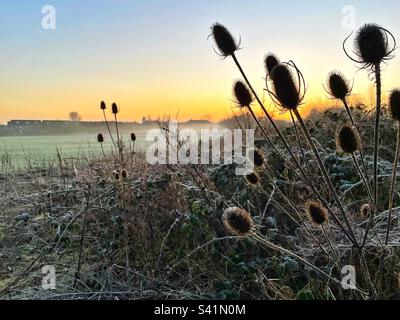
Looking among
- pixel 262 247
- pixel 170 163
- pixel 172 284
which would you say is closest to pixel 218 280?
pixel 172 284

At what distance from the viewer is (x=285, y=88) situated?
Answer: 1.21 m

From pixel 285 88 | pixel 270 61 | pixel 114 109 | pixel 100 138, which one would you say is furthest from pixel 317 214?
pixel 100 138

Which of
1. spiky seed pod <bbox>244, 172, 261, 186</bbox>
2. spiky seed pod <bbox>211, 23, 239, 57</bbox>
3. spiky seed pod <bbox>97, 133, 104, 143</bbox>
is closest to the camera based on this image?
spiky seed pod <bbox>211, 23, 239, 57</bbox>

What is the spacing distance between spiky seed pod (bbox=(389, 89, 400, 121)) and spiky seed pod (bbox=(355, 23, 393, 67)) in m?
0.14

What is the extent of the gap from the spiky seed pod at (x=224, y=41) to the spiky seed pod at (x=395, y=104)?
1.78 feet

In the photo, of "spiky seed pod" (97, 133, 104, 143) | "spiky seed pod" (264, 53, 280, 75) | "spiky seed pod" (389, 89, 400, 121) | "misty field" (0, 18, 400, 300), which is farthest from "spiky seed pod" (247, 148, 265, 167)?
"spiky seed pod" (97, 133, 104, 143)

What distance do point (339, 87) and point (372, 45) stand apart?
0.21 meters

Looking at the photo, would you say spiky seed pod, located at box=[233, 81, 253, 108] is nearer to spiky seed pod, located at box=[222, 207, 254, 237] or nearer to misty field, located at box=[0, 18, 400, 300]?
misty field, located at box=[0, 18, 400, 300]

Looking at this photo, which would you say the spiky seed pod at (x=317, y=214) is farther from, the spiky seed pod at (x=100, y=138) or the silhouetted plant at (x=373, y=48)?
the spiky seed pod at (x=100, y=138)

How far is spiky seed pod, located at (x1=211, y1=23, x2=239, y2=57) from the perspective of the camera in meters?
1.56

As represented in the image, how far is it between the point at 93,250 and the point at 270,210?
1.07 metres

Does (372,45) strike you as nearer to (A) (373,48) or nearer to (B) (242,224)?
(A) (373,48)

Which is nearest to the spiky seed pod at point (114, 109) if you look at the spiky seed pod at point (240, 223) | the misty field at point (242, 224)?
the misty field at point (242, 224)

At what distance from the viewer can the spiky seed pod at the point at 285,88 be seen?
1205 millimetres
